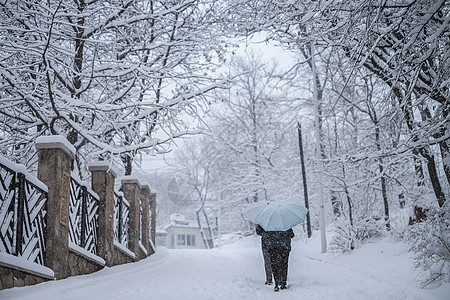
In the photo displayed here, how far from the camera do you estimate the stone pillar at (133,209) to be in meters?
13.0

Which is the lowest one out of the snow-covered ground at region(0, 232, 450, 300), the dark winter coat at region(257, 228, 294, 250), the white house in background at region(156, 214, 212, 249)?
the white house in background at region(156, 214, 212, 249)

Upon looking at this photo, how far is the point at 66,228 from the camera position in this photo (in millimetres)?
7383

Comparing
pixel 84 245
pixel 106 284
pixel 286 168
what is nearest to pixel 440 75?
pixel 106 284

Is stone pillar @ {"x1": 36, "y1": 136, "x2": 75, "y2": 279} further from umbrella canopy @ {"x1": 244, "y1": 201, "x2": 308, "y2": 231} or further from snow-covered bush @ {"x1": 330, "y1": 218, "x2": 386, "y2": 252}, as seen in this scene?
snow-covered bush @ {"x1": 330, "y1": 218, "x2": 386, "y2": 252}

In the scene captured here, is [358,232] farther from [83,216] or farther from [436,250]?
[83,216]

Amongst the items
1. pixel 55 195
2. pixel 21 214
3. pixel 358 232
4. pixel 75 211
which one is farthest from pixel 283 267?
pixel 358 232

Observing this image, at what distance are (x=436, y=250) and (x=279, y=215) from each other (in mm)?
2795

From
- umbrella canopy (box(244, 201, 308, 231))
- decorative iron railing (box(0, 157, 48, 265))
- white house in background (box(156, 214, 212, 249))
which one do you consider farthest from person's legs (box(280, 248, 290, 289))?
white house in background (box(156, 214, 212, 249))

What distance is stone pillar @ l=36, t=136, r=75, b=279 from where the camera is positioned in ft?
22.3

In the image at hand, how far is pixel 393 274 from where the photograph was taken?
8.15m

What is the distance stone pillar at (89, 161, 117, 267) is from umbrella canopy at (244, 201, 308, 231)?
3.41 meters

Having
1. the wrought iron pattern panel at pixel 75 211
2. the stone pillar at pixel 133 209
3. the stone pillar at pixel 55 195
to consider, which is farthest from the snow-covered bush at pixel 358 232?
the stone pillar at pixel 55 195

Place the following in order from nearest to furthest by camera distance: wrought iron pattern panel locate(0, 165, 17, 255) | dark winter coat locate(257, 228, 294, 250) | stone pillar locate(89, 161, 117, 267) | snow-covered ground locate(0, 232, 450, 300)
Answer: wrought iron pattern panel locate(0, 165, 17, 255), snow-covered ground locate(0, 232, 450, 300), dark winter coat locate(257, 228, 294, 250), stone pillar locate(89, 161, 117, 267)

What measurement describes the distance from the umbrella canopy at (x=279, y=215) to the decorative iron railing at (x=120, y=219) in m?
4.36
